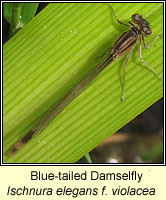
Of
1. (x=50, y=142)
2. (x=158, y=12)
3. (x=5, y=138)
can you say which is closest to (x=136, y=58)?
(x=158, y=12)

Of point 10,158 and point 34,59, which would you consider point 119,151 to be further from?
point 34,59

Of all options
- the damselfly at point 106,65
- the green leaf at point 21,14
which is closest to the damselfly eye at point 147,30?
the damselfly at point 106,65

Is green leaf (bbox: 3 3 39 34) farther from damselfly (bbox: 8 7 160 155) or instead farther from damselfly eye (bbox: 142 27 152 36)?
damselfly eye (bbox: 142 27 152 36)

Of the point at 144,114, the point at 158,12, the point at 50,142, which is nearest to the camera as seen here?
the point at 158,12

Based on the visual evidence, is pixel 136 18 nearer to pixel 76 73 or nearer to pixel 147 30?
pixel 147 30

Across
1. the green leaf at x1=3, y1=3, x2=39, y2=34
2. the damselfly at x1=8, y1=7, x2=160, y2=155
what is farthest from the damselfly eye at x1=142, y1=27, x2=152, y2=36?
the green leaf at x1=3, y1=3, x2=39, y2=34

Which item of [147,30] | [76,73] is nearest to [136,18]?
[147,30]

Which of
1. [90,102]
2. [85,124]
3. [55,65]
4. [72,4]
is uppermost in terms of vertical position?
[72,4]
